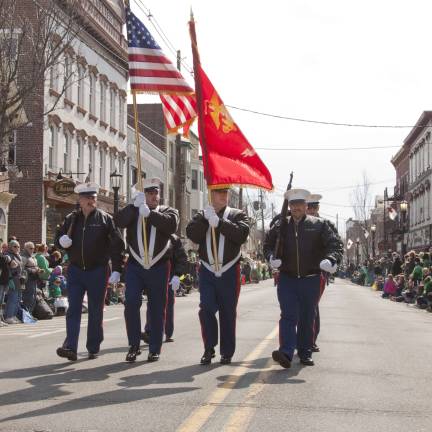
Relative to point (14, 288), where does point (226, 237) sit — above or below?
above

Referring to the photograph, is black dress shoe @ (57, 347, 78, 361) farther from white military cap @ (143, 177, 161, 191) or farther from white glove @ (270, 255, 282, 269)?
white glove @ (270, 255, 282, 269)

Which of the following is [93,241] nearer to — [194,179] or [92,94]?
[92,94]

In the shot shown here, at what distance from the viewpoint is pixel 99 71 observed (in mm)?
40062

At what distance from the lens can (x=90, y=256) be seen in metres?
9.53

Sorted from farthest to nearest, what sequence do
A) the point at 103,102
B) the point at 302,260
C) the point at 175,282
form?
1. the point at 103,102
2. the point at 175,282
3. the point at 302,260

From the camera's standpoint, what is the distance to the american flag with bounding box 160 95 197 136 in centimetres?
1138

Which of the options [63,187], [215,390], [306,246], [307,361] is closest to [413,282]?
[63,187]

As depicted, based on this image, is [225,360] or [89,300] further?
[89,300]

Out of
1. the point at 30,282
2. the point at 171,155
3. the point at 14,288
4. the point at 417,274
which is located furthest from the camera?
the point at 171,155

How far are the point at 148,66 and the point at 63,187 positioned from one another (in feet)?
71.0

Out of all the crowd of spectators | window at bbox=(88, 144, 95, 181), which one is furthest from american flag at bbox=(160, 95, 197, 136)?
window at bbox=(88, 144, 95, 181)

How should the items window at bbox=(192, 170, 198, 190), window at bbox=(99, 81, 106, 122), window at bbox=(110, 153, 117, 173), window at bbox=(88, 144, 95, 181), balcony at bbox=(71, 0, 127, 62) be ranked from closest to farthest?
balcony at bbox=(71, 0, 127, 62)
window at bbox=(88, 144, 95, 181)
window at bbox=(99, 81, 106, 122)
window at bbox=(110, 153, 117, 173)
window at bbox=(192, 170, 198, 190)

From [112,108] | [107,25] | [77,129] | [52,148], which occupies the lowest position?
[52,148]

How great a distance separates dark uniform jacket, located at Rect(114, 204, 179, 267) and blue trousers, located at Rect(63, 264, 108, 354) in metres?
0.51
